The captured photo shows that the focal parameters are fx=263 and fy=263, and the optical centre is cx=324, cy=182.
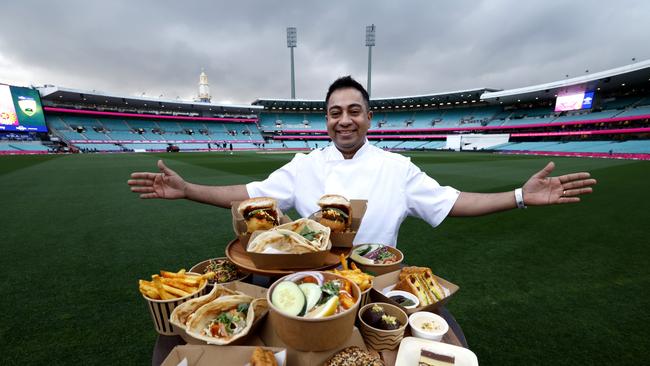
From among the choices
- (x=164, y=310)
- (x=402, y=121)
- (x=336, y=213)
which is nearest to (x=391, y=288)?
(x=336, y=213)

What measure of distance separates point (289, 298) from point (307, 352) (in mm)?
214

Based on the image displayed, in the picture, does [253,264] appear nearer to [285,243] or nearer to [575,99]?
[285,243]

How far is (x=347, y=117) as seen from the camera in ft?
8.20

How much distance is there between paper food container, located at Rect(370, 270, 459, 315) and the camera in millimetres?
1369

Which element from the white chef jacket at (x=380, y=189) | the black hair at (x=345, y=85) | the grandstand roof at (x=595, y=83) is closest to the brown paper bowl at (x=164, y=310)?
the white chef jacket at (x=380, y=189)

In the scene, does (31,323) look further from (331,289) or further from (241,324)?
(331,289)

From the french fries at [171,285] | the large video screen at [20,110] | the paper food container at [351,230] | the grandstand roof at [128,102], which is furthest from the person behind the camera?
the grandstand roof at [128,102]

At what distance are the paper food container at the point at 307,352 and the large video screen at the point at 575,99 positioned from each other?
55.4 metres

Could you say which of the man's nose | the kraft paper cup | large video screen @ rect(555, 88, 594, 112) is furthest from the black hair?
large video screen @ rect(555, 88, 594, 112)

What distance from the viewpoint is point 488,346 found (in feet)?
9.03

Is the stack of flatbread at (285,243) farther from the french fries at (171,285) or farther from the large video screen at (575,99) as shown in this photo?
the large video screen at (575,99)

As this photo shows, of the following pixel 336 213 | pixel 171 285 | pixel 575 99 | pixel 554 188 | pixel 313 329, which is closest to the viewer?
pixel 313 329

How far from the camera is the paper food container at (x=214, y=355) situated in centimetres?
92

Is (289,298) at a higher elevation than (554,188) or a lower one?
lower
